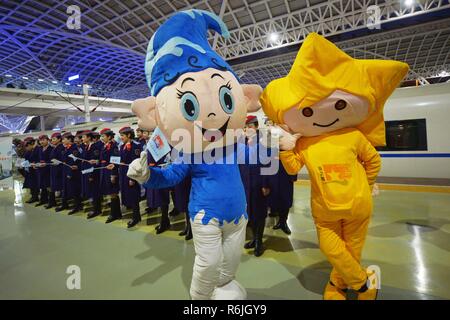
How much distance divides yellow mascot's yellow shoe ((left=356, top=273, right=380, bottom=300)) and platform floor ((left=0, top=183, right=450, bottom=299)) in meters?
0.26

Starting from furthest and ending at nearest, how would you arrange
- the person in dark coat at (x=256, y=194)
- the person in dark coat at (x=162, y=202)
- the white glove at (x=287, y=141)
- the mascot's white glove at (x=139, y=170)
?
the person in dark coat at (x=162, y=202) → the person in dark coat at (x=256, y=194) → the white glove at (x=287, y=141) → the mascot's white glove at (x=139, y=170)

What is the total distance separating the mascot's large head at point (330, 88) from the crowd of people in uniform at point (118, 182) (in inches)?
30.7

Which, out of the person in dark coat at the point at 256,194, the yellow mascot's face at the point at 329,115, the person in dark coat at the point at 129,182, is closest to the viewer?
the yellow mascot's face at the point at 329,115

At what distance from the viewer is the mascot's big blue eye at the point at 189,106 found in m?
1.61

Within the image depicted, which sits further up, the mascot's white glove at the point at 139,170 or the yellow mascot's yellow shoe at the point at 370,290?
the mascot's white glove at the point at 139,170

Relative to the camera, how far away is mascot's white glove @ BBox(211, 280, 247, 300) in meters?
1.93

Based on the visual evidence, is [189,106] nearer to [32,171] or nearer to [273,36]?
[32,171]

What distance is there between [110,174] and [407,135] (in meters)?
6.18

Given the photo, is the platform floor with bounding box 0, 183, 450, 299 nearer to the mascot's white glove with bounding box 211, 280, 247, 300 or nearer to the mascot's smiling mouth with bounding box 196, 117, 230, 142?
the mascot's white glove with bounding box 211, 280, 247, 300

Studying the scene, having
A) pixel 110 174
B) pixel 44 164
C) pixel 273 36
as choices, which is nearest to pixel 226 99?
pixel 110 174

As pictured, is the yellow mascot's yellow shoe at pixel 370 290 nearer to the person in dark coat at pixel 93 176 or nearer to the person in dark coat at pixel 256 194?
the person in dark coat at pixel 256 194

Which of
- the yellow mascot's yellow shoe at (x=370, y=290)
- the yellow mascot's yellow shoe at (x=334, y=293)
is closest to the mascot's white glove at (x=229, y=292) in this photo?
the yellow mascot's yellow shoe at (x=334, y=293)
